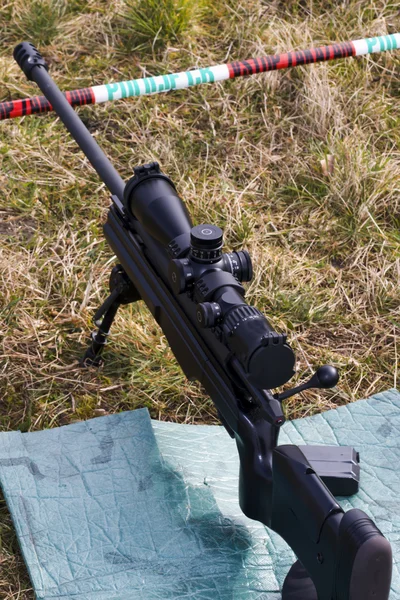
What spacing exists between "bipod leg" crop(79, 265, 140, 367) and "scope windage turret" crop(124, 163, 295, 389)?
0.41 m

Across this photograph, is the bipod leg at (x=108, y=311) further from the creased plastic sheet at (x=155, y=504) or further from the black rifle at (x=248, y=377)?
the creased plastic sheet at (x=155, y=504)

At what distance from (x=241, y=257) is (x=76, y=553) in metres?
1.19

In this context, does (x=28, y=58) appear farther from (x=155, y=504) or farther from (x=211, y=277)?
(x=155, y=504)

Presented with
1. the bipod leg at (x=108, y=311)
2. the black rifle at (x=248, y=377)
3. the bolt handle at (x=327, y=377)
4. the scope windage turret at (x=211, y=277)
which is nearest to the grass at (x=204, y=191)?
the bipod leg at (x=108, y=311)

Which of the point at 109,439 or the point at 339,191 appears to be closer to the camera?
the point at 109,439

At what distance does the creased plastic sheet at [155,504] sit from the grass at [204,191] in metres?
0.15

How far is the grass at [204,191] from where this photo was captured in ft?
13.0

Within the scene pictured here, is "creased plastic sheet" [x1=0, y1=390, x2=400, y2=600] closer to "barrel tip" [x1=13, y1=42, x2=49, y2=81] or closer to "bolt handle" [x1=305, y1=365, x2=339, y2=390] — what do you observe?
"bolt handle" [x1=305, y1=365, x2=339, y2=390]

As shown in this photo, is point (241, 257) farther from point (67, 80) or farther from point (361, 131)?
point (67, 80)

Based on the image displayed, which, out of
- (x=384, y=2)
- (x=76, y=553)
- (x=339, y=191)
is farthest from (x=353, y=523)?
(x=384, y=2)

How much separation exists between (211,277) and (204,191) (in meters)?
2.12

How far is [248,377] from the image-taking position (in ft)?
8.45

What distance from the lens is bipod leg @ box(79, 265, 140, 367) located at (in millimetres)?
3617

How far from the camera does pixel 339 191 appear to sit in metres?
4.83
